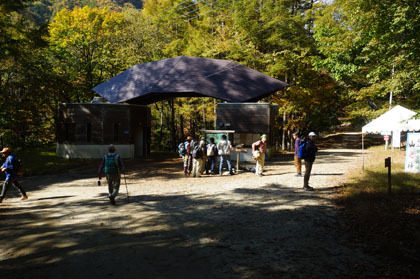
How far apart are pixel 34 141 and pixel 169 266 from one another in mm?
22723

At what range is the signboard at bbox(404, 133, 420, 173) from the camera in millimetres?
12594

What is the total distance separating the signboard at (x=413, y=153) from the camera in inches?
496

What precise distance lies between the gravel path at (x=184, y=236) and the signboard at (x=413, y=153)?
3546 millimetres

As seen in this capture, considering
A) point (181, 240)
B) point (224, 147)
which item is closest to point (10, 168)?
point (181, 240)

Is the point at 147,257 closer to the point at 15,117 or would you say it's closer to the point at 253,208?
the point at 253,208

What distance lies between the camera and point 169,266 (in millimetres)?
5305

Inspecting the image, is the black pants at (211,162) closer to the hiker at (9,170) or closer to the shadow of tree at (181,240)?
the shadow of tree at (181,240)

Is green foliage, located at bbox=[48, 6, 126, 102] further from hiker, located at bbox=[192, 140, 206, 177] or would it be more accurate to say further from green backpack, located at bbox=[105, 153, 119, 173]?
green backpack, located at bbox=[105, 153, 119, 173]

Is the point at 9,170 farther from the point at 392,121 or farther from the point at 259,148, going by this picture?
the point at 392,121

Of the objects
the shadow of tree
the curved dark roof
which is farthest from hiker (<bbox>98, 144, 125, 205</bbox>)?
the curved dark roof

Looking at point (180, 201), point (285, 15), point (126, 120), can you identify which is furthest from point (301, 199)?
point (285, 15)

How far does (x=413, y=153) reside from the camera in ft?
42.0

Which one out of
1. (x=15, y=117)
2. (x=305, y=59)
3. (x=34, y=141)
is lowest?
(x=34, y=141)

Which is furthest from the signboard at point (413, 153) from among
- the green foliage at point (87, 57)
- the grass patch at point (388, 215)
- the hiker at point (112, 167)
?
the green foliage at point (87, 57)
